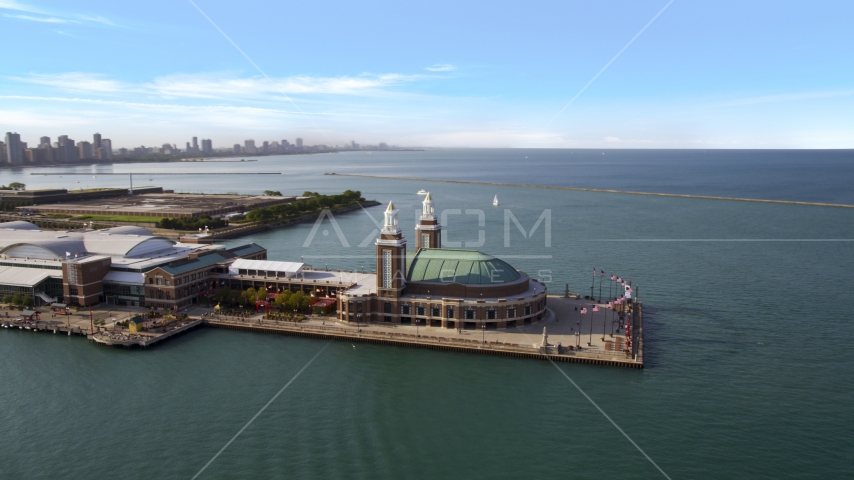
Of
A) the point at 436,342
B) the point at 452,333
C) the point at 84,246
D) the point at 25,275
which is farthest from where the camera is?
the point at 84,246

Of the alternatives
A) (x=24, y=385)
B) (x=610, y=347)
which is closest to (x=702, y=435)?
(x=610, y=347)

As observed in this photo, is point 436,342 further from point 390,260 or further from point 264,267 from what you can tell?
point 264,267

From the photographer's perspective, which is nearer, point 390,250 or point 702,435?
point 702,435

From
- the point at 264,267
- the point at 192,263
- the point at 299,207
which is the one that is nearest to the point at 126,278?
the point at 192,263

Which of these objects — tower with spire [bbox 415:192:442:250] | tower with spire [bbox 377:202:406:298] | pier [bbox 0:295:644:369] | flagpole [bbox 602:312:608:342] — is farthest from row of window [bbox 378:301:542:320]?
tower with spire [bbox 415:192:442:250]

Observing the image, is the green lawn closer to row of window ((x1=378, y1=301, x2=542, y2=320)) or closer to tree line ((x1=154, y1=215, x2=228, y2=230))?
tree line ((x1=154, y1=215, x2=228, y2=230))

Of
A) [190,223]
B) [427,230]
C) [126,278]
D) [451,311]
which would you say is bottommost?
[451,311]

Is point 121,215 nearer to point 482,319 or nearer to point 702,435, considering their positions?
point 482,319

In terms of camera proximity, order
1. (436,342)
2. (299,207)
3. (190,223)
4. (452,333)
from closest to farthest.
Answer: (436,342) < (452,333) < (190,223) < (299,207)
